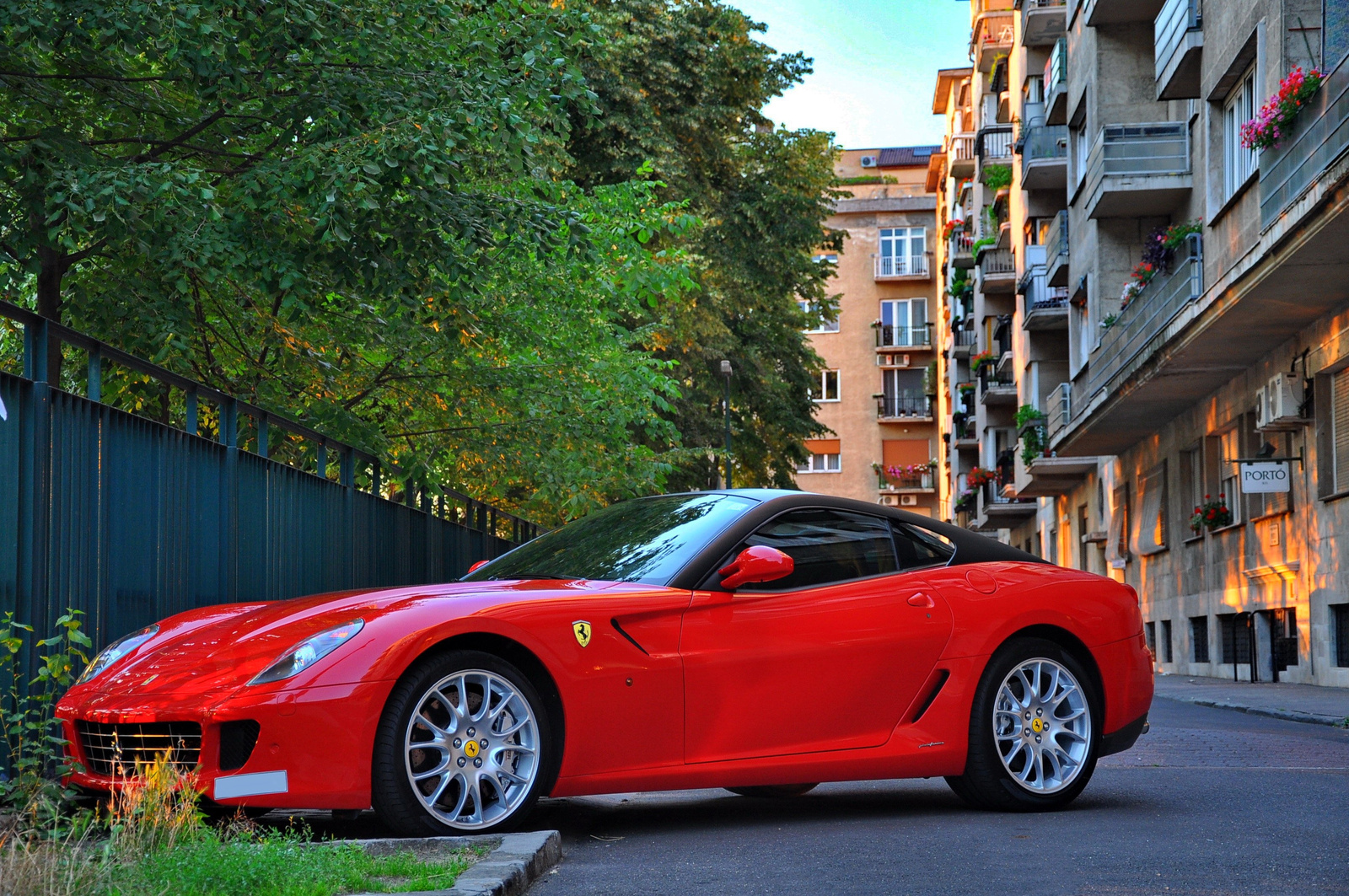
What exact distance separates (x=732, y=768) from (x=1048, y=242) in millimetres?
34985

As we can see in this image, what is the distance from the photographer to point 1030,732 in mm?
7320

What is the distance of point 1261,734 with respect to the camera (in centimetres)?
1312

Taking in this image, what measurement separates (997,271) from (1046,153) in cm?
1305

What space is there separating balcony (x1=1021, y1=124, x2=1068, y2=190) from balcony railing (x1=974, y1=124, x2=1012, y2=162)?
13.1 meters

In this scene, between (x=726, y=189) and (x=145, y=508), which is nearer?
(x=145, y=508)

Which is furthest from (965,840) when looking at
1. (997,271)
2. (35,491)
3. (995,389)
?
(997,271)

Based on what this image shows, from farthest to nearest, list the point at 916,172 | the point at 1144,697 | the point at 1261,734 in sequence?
the point at 916,172 < the point at 1261,734 < the point at 1144,697

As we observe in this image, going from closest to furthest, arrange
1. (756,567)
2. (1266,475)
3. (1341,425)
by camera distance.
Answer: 1. (756,567)
2. (1341,425)
3. (1266,475)

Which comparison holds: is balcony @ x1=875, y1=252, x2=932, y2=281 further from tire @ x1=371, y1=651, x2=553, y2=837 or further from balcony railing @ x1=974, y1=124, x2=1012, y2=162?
tire @ x1=371, y1=651, x2=553, y2=837

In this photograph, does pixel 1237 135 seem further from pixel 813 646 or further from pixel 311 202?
pixel 813 646

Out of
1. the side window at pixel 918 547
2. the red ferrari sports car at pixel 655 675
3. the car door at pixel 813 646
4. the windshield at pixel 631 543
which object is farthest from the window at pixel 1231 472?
the windshield at pixel 631 543

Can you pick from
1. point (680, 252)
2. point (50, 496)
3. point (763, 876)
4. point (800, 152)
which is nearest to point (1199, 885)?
point (763, 876)

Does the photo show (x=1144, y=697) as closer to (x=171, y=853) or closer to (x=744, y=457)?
(x=171, y=853)

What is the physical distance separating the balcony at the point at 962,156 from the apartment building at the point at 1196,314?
62.0ft
